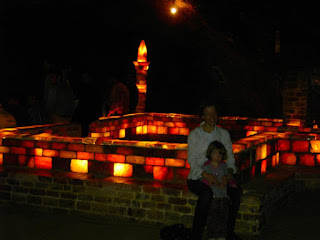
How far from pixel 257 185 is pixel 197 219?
1.53 meters

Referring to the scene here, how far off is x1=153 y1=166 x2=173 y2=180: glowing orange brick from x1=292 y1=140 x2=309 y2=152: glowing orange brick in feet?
8.30

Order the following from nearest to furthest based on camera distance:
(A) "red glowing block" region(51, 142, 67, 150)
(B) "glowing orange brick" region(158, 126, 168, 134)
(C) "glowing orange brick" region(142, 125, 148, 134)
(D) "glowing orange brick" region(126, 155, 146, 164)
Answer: (D) "glowing orange brick" region(126, 155, 146, 164), (A) "red glowing block" region(51, 142, 67, 150), (B) "glowing orange brick" region(158, 126, 168, 134), (C) "glowing orange brick" region(142, 125, 148, 134)

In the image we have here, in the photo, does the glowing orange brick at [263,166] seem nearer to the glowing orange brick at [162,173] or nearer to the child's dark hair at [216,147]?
the glowing orange brick at [162,173]

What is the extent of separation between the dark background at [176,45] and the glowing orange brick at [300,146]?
3314 mm

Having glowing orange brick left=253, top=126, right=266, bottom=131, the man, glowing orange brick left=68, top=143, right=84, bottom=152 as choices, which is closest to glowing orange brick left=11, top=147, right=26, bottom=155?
glowing orange brick left=68, top=143, right=84, bottom=152

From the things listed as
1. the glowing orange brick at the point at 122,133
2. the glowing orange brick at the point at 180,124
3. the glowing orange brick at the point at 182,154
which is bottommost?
the glowing orange brick at the point at 182,154

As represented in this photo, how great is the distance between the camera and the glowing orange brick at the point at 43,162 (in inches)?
287

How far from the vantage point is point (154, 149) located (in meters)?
6.63

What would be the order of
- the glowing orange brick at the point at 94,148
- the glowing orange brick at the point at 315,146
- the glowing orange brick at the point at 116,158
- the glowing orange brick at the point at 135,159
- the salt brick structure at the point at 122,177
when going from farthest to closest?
the glowing orange brick at the point at 315,146 → the glowing orange brick at the point at 94,148 → the glowing orange brick at the point at 116,158 → the glowing orange brick at the point at 135,159 → the salt brick structure at the point at 122,177

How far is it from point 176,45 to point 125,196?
46.7ft

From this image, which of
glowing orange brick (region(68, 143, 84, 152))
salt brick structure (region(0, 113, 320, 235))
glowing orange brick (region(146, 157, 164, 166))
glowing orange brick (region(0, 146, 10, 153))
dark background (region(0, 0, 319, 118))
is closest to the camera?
salt brick structure (region(0, 113, 320, 235))

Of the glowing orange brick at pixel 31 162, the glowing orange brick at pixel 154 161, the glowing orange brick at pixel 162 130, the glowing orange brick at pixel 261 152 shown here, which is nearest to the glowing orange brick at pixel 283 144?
the glowing orange brick at pixel 261 152

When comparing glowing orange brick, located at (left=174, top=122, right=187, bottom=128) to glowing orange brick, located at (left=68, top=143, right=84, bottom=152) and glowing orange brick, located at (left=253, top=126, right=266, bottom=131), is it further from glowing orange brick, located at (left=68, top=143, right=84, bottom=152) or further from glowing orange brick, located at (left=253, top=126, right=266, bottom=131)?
glowing orange brick, located at (left=68, top=143, right=84, bottom=152)

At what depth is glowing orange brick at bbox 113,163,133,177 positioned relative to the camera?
6789 mm
